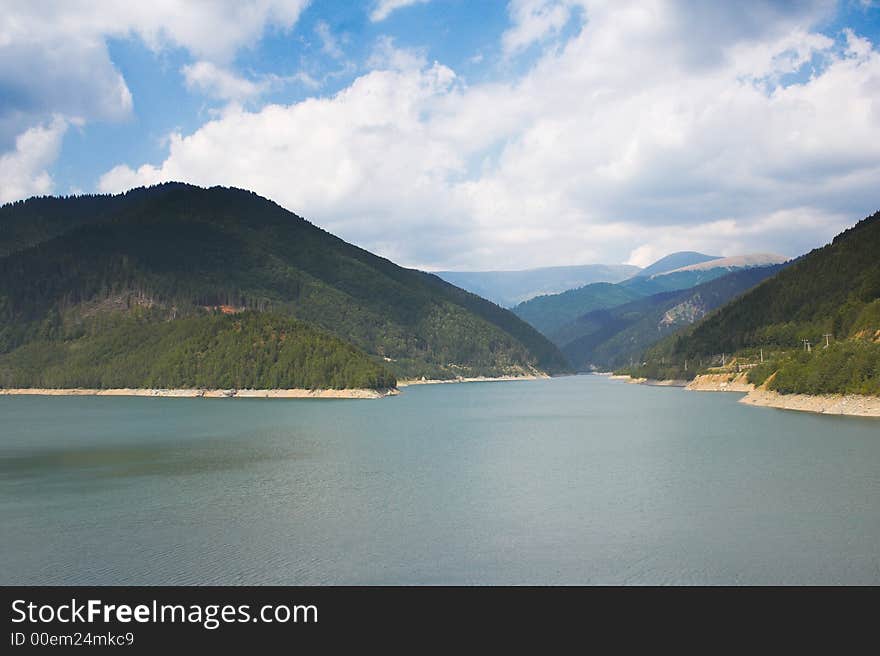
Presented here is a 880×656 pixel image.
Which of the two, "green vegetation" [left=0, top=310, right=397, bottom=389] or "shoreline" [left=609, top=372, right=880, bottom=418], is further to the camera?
"green vegetation" [left=0, top=310, right=397, bottom=389]

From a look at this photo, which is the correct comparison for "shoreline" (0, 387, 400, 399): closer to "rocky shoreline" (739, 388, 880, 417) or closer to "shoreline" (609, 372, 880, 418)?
"shoreline" (609, 372, 880, 418)

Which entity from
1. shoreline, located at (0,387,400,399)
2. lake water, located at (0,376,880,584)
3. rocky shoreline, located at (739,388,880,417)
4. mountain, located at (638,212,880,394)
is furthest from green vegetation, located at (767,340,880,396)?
shoreline, located at (0,387,400,399)

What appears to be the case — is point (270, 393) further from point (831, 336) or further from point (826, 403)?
point (826, 403)

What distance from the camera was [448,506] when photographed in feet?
141

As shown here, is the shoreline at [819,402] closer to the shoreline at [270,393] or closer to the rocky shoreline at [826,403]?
the rocky shoreline at [826,403]

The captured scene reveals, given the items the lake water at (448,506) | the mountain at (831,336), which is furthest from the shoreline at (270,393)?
the lake water at (448,506)

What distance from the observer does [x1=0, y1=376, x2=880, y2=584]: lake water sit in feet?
99.7

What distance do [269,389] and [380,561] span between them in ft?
475

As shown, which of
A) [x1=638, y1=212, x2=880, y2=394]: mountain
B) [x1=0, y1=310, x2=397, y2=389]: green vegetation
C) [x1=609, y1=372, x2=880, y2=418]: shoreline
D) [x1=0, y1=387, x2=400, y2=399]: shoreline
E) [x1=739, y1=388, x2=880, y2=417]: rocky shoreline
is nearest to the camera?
[x1=739, y1=388, x2=880, y2=417]: rocky shoreline

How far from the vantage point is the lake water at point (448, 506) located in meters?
30.4
